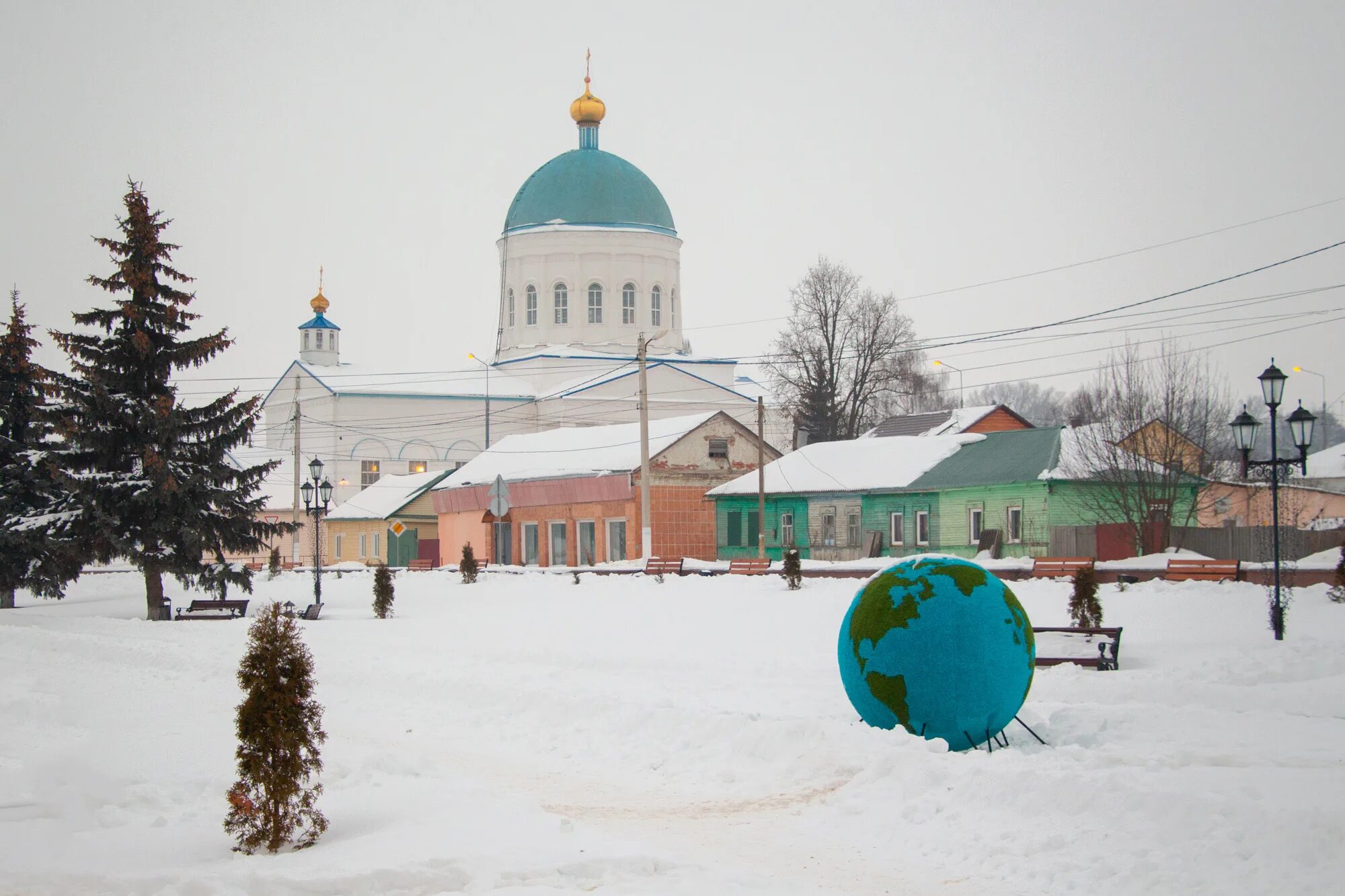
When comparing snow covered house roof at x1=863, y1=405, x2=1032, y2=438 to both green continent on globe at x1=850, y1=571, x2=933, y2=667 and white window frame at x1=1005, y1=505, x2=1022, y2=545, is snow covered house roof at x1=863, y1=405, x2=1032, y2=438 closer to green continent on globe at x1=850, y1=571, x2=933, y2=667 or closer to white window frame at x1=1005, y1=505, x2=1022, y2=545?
white window frame at x1=1005, y1=505, x2=1022, y2=545

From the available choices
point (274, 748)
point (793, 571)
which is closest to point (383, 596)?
point (793, 571)

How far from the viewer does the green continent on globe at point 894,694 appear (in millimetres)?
10430

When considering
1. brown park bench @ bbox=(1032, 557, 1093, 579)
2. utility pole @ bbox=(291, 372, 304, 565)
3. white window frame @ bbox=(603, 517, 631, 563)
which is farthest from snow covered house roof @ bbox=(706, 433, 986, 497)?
utility pole @ bbox=(291, 372, 304, 565)

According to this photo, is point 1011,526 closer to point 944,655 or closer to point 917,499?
point 917,499

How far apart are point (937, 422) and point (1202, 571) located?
23635 millimetres

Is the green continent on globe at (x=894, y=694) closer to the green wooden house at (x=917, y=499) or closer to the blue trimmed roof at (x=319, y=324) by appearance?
the green wooden house at (x=917, y=499)

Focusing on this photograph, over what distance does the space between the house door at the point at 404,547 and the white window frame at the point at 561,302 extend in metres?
18.0

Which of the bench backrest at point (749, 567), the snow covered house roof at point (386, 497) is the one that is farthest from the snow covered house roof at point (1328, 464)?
the snow covered house roof at point (386, 497)

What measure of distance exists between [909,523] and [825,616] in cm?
1632

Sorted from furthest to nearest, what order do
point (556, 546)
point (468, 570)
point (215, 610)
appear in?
point (556, 546), point (468, 570), point (215, 610)

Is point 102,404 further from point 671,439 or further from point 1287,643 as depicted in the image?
point 1287,643

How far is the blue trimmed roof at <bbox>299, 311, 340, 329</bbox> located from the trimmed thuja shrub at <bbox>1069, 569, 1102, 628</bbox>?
67168 mm

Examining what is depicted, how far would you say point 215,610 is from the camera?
2947 centimetres

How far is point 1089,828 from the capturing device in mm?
7859
